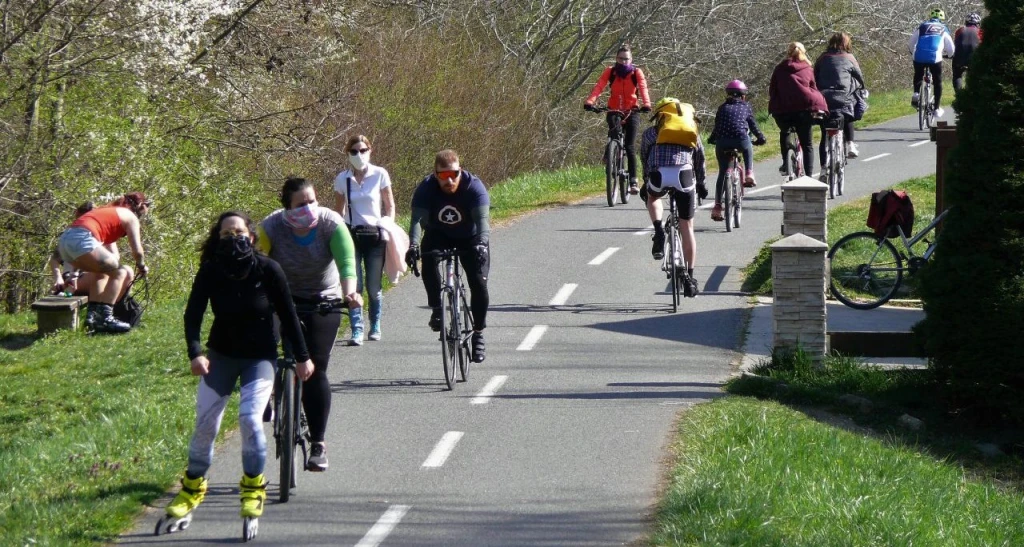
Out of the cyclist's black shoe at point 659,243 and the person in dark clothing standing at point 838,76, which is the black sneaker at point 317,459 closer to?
the cyclist's black shoe at point 659,243

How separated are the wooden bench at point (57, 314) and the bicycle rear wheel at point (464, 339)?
5447mm

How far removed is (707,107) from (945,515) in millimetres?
26730

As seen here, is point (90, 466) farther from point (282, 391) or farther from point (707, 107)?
point (707, 107)

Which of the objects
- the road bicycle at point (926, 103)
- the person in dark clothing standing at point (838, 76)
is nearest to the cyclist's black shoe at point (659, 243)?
the person in dark clothing standing at point (838, 76)

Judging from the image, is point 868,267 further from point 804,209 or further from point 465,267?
point 465,267

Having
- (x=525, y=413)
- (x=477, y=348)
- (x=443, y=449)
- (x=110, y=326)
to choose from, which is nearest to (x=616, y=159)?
(x=110, y=326)

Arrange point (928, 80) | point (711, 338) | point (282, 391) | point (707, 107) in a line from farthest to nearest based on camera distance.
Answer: point (707, 107) < point (928, 80) < point (711, 338) < point (282, 391)

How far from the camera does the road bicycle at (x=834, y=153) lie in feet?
59.7

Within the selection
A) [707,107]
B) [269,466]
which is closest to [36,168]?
[269,466]

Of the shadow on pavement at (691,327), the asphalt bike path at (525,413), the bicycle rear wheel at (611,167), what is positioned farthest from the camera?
the bicycle rear wheel at (611,167)

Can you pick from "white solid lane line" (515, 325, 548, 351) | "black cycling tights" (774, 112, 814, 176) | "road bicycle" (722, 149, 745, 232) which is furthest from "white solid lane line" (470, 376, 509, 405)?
"black cycling tights" (774, 112, 814, 176)

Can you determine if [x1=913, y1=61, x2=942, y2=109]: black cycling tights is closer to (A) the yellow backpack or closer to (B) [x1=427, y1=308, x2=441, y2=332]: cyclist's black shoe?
(A) the yellow backpack

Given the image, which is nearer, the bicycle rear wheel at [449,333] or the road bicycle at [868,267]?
the bicycle rear wheel at [449,333]

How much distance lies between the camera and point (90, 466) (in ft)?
27.9
